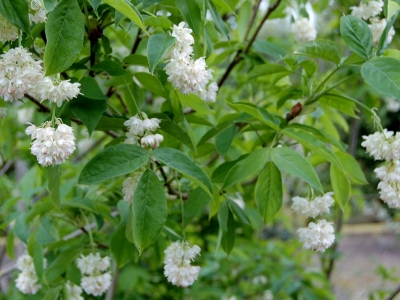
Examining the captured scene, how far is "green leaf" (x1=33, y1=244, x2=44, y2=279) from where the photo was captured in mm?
1237

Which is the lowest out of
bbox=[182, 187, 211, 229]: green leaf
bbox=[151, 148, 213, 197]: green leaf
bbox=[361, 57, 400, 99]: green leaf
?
bbox=[182, 187, 211, 229]: green leaf

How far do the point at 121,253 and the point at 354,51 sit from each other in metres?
0.72

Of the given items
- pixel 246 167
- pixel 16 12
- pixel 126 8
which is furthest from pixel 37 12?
pixel 246 167

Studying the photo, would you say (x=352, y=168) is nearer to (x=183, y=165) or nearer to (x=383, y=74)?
(x=383, y=74)

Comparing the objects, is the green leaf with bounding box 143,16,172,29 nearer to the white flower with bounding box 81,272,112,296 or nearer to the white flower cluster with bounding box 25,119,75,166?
the white flower cluster with bounding box 25,119,75,166

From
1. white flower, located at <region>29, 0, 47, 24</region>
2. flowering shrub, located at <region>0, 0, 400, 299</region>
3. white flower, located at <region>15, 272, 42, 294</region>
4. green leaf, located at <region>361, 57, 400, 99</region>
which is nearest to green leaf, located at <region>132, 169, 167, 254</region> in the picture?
flowering shrub, located at <region>0, 0, 400, 299</region>

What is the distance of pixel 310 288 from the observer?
2.14 m

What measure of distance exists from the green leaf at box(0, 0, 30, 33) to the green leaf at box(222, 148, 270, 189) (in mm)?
459

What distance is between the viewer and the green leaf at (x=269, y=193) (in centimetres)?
94

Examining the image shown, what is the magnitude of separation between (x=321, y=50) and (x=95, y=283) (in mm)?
793

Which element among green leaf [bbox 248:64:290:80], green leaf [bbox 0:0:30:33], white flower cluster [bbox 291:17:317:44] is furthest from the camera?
white flower cluster [bbox 291:17:317:44]

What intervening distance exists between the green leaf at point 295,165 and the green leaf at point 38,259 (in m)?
0.69

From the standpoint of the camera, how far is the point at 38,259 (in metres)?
1.26

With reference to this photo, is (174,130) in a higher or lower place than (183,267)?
higher
